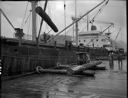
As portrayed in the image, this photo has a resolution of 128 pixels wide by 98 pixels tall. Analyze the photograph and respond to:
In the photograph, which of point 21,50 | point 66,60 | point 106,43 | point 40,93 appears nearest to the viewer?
point 40,93

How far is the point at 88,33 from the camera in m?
73.0

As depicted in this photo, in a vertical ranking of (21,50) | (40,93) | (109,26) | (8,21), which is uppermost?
(109,26)

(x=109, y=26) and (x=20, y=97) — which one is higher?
(x=109, y=26)

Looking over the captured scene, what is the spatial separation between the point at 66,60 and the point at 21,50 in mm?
11301

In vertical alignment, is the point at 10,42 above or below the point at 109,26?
below

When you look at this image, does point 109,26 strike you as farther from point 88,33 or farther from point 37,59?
point 37,59

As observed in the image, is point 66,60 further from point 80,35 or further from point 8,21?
point 80,35

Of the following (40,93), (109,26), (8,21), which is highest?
(109,26)

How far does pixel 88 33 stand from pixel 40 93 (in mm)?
64164

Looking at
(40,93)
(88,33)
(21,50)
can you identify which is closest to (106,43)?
(88,33)

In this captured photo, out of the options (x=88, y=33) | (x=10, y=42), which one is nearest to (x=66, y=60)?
(x=10, y=42)

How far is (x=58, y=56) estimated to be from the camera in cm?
2509

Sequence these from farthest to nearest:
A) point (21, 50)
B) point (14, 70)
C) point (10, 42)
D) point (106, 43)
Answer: point (106, 43) < point (10, 42) < point (21, 50) < point (14, 70)

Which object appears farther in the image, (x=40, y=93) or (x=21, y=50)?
(x=21, y=50)
